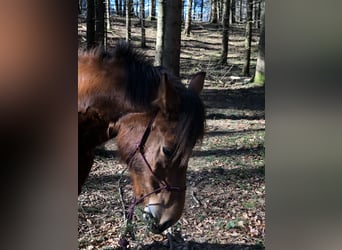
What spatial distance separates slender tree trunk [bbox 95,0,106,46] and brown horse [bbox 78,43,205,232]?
0.19 feet

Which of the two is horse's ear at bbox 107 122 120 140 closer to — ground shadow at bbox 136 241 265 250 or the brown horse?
the brown horse

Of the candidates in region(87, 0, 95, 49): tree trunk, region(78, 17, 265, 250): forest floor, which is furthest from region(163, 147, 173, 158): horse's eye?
region(87, 0, 95, 49): tree trunk

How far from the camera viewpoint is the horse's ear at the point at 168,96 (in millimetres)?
2012

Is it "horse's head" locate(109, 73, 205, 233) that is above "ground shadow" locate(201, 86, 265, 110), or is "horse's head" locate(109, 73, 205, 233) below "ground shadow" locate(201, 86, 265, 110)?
below

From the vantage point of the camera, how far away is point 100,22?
2125mm

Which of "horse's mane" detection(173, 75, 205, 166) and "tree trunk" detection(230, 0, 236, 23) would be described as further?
"tree trunk" detection(230, 0, 236, 23)

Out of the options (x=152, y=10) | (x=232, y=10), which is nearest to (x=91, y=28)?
(x=152, y=10)

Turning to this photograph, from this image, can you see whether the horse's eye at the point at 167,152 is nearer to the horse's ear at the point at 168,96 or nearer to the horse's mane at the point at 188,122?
the horse's mane at the point at 188,122

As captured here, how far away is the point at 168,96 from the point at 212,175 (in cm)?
40

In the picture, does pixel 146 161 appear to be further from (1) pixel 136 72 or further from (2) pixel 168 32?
(2) pixel 168 32

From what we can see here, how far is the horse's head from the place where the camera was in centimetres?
202
